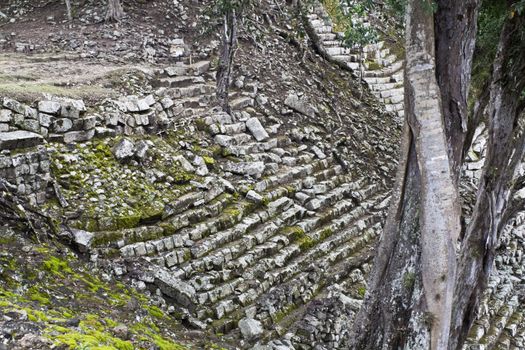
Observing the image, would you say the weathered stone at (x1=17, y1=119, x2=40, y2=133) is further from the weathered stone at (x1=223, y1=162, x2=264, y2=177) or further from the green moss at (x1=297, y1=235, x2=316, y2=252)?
the green moss at (x1=297, y1=235, x2=316, y2=252)

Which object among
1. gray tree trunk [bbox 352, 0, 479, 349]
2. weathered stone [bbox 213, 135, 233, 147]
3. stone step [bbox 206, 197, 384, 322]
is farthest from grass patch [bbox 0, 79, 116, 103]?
gray tree trunk [bbox 352, 0, 479, 349]

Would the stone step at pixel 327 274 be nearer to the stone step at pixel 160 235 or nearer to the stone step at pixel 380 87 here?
the stone step at pixel 160 235

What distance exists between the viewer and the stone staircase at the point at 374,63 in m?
16.5

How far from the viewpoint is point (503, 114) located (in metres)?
6.18

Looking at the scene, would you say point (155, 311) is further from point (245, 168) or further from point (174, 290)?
point (245, 168)

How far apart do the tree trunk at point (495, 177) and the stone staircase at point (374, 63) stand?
33.3 feet

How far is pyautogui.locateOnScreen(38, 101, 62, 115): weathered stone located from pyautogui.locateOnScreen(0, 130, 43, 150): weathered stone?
0.73 metres

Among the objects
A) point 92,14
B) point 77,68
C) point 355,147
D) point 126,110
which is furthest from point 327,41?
point 126,110

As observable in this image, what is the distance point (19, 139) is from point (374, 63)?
12394 millimetres

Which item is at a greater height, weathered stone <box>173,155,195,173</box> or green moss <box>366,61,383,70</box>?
weathered stone <box>173,155,195,173</box>

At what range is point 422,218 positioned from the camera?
4.88m

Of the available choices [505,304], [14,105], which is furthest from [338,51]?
[14,105]

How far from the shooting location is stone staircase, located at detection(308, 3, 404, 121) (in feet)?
54.3

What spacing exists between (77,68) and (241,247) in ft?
18.2
